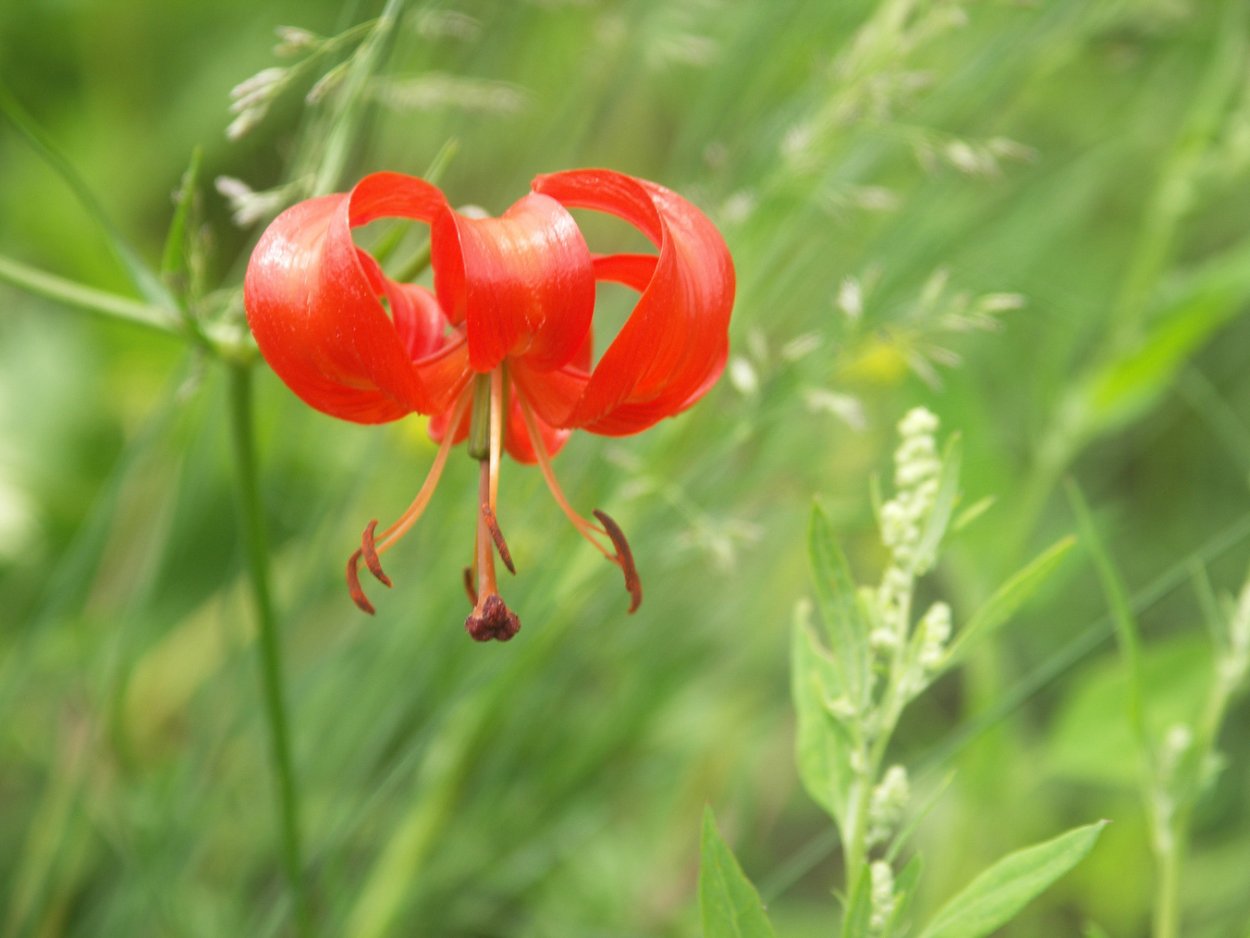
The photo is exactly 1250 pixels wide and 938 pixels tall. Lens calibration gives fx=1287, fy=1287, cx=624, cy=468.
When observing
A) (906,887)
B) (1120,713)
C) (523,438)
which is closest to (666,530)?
(523,438)

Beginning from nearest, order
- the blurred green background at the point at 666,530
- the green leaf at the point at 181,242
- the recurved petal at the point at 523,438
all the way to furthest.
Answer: the green leaf at the point at 181,242 → the recurved petal at the point at 523,438 → the blurred green background at the point at 666,530

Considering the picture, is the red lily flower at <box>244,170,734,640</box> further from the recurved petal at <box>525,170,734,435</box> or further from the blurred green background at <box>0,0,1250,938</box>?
the blurred green background at <box>0,0,1250,938</box>

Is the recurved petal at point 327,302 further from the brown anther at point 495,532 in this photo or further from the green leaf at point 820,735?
Result: the green leaf at point 820,735

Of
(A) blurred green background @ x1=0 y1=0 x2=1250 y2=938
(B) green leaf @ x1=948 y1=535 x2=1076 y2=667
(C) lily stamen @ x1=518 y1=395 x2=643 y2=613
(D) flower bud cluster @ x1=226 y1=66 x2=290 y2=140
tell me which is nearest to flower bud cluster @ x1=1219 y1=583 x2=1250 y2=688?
(A) blurred green background @ x1=0 y1=0 x2=1250 y2=938

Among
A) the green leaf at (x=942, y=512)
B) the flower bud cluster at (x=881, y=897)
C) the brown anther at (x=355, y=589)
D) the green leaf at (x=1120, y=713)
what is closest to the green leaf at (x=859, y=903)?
the flower bud cluster at (x=881, y=897)

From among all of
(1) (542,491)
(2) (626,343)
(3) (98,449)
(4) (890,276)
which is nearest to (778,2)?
(4) (890,276)

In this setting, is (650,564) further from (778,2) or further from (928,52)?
(928,52)
